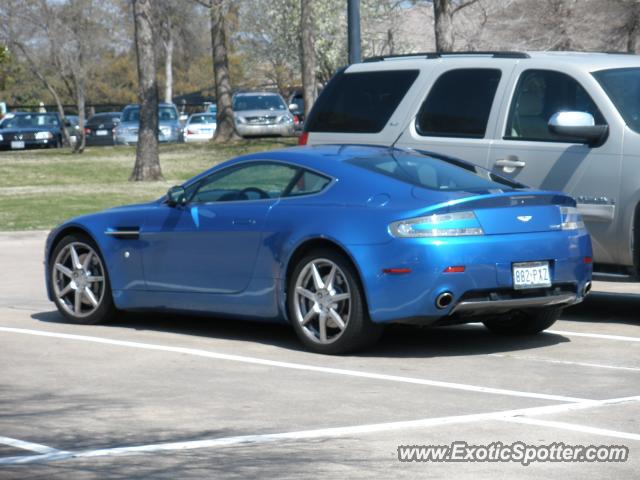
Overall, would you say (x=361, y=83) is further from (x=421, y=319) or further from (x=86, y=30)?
(x=86, y=30)

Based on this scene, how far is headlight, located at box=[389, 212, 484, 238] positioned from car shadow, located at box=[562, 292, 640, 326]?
9.08ft

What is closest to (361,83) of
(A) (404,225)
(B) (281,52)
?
(A) (404,225)

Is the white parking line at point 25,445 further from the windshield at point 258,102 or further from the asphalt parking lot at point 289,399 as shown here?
the windshield at point 258,102

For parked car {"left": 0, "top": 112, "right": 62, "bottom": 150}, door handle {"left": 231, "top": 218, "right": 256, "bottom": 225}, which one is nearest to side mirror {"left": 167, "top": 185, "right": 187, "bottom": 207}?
door handle {"left": 231, "top": 218, "right": 256, "bottom": 225}

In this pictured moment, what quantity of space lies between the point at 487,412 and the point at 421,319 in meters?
1.66

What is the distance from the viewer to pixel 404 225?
8.70m

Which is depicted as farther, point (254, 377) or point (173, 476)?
point (254, 377)

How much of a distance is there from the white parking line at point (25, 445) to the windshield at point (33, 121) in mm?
42249

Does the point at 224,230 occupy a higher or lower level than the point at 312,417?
higher

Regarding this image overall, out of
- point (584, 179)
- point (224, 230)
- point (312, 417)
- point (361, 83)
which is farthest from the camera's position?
point (361, 83)

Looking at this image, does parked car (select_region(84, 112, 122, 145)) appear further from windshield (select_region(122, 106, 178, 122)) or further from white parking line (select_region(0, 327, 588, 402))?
white parking line (select_region(0, 327, 588, 402))

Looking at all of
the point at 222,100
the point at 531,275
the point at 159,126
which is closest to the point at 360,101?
the point at 531,275

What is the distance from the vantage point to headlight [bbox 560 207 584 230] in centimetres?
930

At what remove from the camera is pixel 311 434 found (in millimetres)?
6625
